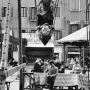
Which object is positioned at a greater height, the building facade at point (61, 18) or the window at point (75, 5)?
the window at point (75, 5)

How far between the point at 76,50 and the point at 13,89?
75.0ft

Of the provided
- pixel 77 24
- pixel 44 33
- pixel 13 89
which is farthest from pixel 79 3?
pixel 44 33

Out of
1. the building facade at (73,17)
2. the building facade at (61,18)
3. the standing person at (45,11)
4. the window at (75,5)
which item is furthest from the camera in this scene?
the building facade at (73,17)

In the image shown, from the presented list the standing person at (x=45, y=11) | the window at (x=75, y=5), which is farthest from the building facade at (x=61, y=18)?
the standing person at (x=45, y=11)

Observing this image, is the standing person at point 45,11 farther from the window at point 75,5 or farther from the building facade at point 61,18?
the window at point 75,5

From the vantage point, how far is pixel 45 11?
463 cm

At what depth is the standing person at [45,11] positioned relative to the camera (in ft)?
15.0

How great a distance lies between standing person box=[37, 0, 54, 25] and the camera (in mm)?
4562

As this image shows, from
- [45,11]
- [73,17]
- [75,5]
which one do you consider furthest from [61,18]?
[45,11]

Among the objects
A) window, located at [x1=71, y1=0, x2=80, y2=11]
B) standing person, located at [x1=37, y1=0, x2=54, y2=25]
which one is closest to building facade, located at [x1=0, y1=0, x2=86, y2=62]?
window, located at [x1=71, y1=0, x2=80, y2=11]

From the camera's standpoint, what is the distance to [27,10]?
106ft

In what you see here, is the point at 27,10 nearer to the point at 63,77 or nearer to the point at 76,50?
the point at 76,50

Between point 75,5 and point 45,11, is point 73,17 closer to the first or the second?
point 75,5

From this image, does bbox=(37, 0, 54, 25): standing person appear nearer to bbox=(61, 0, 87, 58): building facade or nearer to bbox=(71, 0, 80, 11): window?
bbox=(71, 0, 80, 11): window
